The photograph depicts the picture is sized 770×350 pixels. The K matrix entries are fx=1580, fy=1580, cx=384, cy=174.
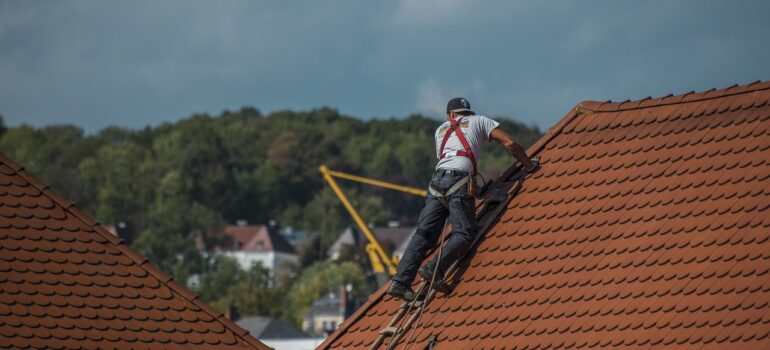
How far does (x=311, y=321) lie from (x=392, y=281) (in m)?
113

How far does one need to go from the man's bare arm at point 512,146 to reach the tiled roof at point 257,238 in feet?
576

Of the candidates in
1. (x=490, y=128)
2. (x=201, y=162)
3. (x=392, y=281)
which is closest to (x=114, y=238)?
(x=392, y=281)

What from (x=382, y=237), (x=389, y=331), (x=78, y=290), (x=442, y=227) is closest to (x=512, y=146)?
(x=442, y=227)

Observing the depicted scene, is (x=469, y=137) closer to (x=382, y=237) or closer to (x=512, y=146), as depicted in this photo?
Answer: (x=512, y=146)

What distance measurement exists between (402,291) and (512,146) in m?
1.74

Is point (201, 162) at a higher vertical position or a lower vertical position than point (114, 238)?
higher

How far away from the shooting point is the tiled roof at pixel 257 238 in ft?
629

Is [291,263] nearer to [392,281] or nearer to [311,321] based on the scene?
[311,321]

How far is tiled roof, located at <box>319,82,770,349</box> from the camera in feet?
42.6

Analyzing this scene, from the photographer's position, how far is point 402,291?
15031 millimetres

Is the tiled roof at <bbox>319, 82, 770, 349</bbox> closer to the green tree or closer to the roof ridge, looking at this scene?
the roof ridge

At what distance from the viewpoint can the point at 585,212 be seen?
14633 millimetres

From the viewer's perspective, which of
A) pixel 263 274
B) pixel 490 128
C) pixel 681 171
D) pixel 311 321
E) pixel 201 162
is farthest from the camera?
pixel 201 162

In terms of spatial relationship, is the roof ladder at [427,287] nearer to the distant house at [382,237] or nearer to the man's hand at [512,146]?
the man's hand at [512,146]
